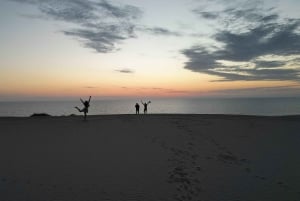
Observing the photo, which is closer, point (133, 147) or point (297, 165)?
point (297, 165)

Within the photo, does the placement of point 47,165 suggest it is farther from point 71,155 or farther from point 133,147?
point 133,147

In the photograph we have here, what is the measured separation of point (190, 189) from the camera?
10.3 m

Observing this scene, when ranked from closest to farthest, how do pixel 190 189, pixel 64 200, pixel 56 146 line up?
pixel 64 200 < pixel 190 189 < pixel 56 146

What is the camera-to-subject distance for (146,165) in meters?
12.9

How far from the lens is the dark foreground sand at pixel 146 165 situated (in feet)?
32.4

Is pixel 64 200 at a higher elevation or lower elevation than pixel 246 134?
lower

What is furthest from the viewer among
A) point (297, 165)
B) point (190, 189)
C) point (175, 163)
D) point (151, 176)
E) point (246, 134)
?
point (246, 134)

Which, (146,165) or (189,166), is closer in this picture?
(146,165)

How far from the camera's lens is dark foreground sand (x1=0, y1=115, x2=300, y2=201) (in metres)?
9.87

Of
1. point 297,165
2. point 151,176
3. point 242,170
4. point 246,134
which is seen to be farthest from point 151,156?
point 246,134

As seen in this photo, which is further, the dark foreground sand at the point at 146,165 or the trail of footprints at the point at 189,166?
the trail of footprints at the point at 189,166

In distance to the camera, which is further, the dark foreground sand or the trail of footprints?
the trail of footprints

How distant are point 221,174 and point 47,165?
8.29 metres

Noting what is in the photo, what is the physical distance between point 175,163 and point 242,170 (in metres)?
3.42
